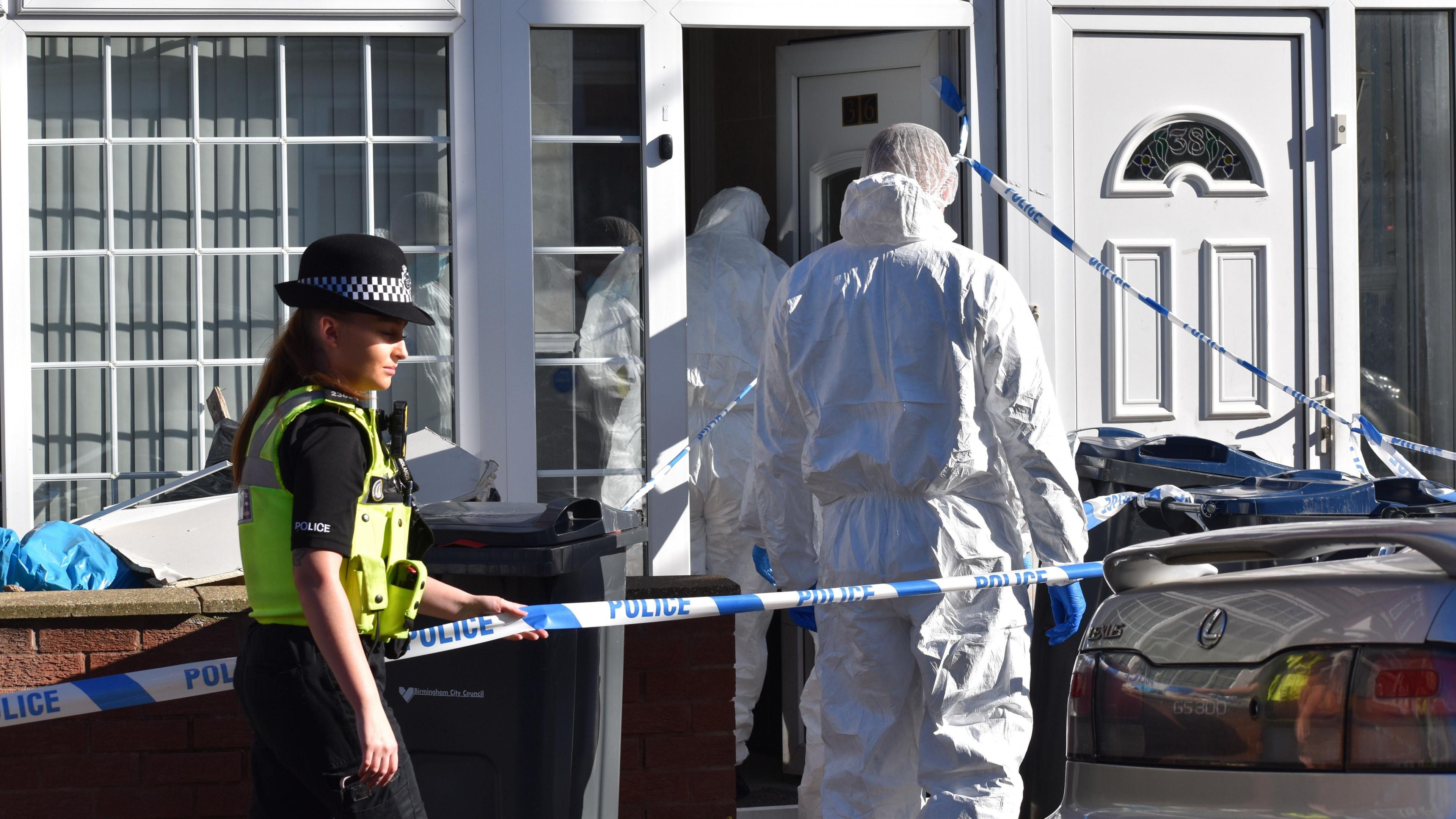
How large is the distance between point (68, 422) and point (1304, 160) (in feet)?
15.8

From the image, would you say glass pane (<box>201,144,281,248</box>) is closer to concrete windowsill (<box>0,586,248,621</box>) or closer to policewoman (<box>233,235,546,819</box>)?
concrete windowsill (<box>0,586,248,621</box>)

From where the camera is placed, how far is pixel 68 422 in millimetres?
5285

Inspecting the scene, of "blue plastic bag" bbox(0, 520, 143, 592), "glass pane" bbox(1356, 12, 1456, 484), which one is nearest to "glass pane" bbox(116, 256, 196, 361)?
"blue plastic bag" bbox(0, 520, 143, 592)

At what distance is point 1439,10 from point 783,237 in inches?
111

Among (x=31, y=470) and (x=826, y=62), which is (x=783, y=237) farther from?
(x=31, y=470)

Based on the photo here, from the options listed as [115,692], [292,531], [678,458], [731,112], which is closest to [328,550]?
[292,531]

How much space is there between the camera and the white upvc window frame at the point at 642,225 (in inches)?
207

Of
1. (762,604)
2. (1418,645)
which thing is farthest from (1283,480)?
(1418,645)

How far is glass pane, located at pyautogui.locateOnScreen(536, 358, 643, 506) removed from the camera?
5332 mm

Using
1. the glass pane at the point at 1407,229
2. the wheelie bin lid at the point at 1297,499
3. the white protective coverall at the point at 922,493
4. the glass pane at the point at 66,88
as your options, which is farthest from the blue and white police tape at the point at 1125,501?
the glass pane at the point at 66,88

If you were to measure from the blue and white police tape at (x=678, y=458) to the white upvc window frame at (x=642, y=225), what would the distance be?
0.03 metres

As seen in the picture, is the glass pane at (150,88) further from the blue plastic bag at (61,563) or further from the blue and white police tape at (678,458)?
the blue and white police tape at (678,458)

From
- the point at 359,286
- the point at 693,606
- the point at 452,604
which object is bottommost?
the point at 693,606

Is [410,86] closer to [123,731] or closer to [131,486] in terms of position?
[131,486]
